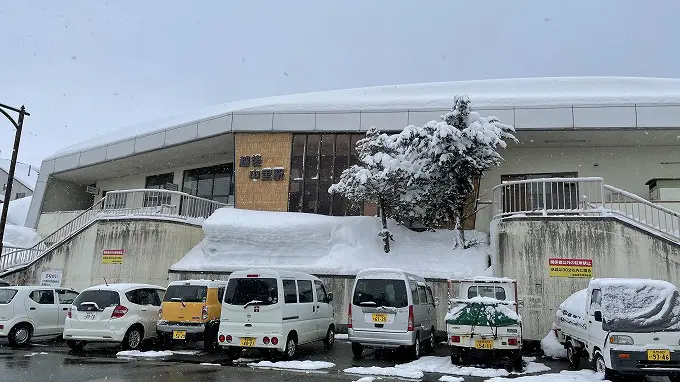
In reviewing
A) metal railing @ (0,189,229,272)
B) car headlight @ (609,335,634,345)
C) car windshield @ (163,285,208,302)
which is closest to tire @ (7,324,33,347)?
car windshield @ (163,285,208,302)

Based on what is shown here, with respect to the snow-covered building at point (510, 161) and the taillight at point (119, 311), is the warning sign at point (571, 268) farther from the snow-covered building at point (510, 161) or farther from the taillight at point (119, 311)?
the taillight at point (119, 311)

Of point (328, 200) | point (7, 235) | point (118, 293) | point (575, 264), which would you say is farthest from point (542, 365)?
point (7, 235)

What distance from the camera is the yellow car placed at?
11031mm

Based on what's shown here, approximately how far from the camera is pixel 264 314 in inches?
398

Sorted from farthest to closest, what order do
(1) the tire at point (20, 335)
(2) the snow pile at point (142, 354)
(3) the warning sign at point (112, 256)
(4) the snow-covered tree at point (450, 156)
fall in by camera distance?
(3) the warning sign at point (112, 256)
(4) the snow-covered tree at point (450, 156)
(1) the tire at point (20, 335)
(2) the snow pile at point (142, 354)

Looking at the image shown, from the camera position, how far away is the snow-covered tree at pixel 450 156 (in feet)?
48.3

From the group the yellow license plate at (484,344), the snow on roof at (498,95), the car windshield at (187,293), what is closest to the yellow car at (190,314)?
the car windshield at (187,293)

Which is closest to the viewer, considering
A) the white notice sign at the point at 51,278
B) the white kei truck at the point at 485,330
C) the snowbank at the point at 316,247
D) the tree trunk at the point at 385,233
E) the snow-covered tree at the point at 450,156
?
the white kei truck at the point at 485,330

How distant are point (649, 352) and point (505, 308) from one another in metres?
2.48

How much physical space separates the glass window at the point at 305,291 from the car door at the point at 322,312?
0.33m

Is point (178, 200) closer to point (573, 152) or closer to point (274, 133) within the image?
point (274, 133)

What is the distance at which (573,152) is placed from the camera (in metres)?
19.7

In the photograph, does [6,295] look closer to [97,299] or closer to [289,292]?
[97,299]

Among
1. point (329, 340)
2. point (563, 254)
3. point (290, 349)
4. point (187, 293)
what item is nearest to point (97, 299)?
point (187, 293)
